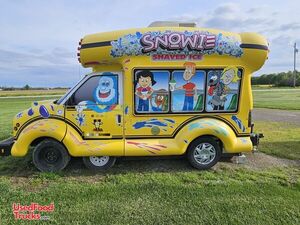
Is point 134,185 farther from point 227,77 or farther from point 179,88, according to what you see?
point 227,77

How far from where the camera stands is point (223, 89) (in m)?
5.97

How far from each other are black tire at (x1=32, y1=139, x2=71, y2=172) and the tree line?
81369 millimetres

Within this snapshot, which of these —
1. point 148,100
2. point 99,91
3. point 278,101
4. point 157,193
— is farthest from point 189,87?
point 278,101

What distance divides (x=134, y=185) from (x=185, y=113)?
183 centimetres

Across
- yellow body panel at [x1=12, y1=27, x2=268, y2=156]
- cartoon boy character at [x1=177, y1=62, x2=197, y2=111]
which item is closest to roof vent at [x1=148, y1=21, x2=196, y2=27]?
yellow body panel at [x1=12, y1=27, x2=268, y2=156]

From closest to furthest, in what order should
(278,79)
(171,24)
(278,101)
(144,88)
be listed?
(144,88)
(171,24)
(278,101)
(278,79)

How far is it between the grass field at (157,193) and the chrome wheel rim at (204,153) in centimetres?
26

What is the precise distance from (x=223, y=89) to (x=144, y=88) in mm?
1642

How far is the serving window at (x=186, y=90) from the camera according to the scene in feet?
19.2

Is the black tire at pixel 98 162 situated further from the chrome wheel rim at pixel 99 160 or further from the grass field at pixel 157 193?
the grass field at pixel 157 193

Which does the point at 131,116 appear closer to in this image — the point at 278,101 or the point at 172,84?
the point at 172,84

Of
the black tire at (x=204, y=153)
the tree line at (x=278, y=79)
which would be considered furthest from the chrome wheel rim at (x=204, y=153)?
the tree line at (x=278, y=79)

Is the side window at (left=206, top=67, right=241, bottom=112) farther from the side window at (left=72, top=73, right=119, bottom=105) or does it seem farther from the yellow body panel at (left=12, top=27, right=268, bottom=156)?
the side window at (left=72, top=73, right=119, bottom=105)

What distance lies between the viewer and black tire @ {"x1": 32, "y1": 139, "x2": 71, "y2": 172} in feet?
19.2
